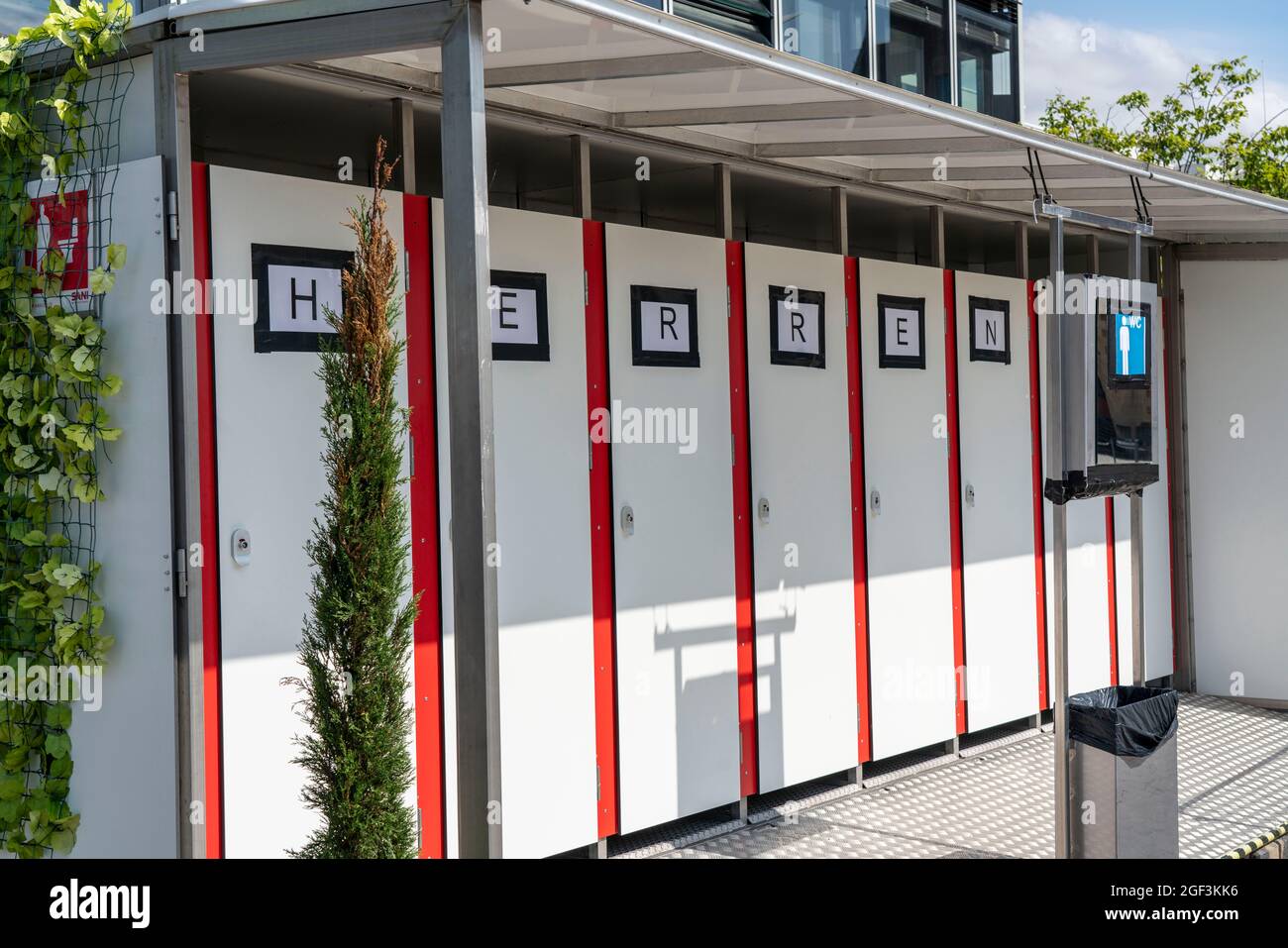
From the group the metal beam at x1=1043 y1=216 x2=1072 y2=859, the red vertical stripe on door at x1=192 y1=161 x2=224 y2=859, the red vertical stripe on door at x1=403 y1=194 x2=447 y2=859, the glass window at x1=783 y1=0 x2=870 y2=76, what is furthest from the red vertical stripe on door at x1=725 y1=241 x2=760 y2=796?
the glass window at x1=783 y1=0 x2=870 y2=76

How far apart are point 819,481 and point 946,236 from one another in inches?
98.8

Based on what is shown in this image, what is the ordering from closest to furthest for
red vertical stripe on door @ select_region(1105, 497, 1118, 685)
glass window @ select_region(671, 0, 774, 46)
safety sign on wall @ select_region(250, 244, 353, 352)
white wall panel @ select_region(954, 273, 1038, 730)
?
safety sign on wall @ select_region(250, 244, 353, 352) → white wall panel @ select_region(954, 273, 1038, 730) → red vertical stripe on door @ select_region(1105, 497, 1118, 685) → glass window @ select_region(671, 0, 774, 46)

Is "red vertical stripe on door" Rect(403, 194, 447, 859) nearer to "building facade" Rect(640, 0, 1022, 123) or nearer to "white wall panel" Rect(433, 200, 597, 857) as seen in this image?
"white wall panel" Rect(433, 200, 597, 857)

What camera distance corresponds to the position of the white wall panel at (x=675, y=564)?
5.22 m

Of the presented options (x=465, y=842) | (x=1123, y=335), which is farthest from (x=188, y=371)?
(x=1123, y=335)

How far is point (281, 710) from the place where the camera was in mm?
4121

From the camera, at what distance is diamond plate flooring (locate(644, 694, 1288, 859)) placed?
5309mm

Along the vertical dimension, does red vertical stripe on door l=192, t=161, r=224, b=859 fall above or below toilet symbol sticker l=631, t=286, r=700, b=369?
below

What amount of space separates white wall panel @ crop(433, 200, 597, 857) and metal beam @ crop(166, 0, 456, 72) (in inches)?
40.6

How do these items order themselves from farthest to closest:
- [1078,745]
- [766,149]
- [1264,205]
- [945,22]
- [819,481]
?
Answer: [945,22] → [1264,205] → [819,481] → [766,149] → [1078,745]

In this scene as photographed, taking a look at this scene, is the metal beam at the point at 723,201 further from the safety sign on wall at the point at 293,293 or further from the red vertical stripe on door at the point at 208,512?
the red vertical stripe on door at the point at 208,512

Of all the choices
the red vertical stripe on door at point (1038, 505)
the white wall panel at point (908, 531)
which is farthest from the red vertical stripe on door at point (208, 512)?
the red vertical stripe on door at point (1038, 505)

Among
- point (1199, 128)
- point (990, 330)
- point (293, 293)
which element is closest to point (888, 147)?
point (990, 330)

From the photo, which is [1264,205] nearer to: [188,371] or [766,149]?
[766,149]
